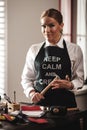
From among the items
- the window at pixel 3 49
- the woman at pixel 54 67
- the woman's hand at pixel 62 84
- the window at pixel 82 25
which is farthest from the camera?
the window at pixel 3 49

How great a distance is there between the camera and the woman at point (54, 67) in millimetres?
2049

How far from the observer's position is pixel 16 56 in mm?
3551

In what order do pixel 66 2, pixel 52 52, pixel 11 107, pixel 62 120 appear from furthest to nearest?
1. pixel 66 2
2. pixel 52 52
3. pixel 11 107
4. pixel 62 120

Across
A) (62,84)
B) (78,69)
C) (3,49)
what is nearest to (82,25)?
(3,49)

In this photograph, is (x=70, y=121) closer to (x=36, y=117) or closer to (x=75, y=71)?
(x=36, y=117)

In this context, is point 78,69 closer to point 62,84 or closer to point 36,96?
point 62,84

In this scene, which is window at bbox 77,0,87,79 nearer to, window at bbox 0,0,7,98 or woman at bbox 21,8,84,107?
window at bbox 0,0,7,98

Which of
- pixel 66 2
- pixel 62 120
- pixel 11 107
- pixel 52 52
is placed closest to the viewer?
pixel 62 120

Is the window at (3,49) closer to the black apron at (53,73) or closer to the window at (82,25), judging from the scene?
the window at (82,25)

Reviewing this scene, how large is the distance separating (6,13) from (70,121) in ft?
6.78

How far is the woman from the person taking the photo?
2.05 meters

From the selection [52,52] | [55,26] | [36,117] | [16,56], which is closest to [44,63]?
[52,52]

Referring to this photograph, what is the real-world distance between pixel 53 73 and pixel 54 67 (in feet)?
0.14

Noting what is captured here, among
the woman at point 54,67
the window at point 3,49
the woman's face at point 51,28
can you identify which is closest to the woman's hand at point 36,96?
the woman at point 54,67
